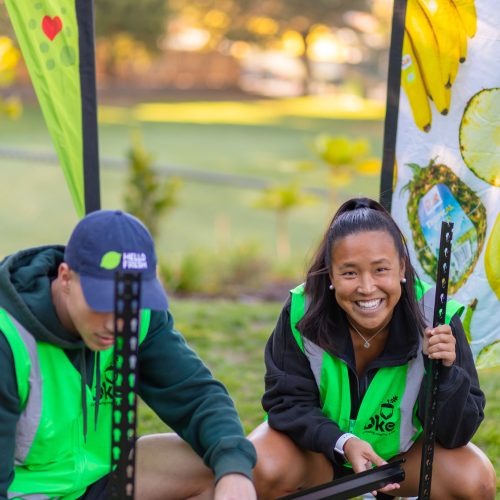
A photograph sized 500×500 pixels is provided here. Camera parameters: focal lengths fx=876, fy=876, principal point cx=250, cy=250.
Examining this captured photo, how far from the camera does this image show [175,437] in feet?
7.97

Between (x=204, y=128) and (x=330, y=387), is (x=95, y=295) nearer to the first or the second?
(x=330, y=387)

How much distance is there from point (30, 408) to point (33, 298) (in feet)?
0.85

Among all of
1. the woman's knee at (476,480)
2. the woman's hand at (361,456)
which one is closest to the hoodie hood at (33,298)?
the woman's hand at (361,456)

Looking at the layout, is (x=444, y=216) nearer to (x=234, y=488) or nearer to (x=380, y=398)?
(x=380, y=398)

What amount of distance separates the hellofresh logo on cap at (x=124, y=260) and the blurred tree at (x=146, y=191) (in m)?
6.77

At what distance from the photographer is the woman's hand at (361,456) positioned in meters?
2.38

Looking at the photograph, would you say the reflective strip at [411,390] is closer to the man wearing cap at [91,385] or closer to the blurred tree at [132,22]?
the man wearing cap at [91,385]

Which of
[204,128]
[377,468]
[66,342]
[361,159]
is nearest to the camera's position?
[66,342]

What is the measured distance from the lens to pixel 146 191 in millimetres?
8797

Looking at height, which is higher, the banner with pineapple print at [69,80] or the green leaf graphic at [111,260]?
the banner with pineapple print at [69,80]

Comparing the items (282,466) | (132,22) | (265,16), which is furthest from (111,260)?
(265,16)

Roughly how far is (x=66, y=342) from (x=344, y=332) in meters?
0.89

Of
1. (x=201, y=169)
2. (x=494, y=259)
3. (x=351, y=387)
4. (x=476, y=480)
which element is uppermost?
(x=494, y=259)

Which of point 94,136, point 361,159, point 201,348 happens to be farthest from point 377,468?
point 361,159
